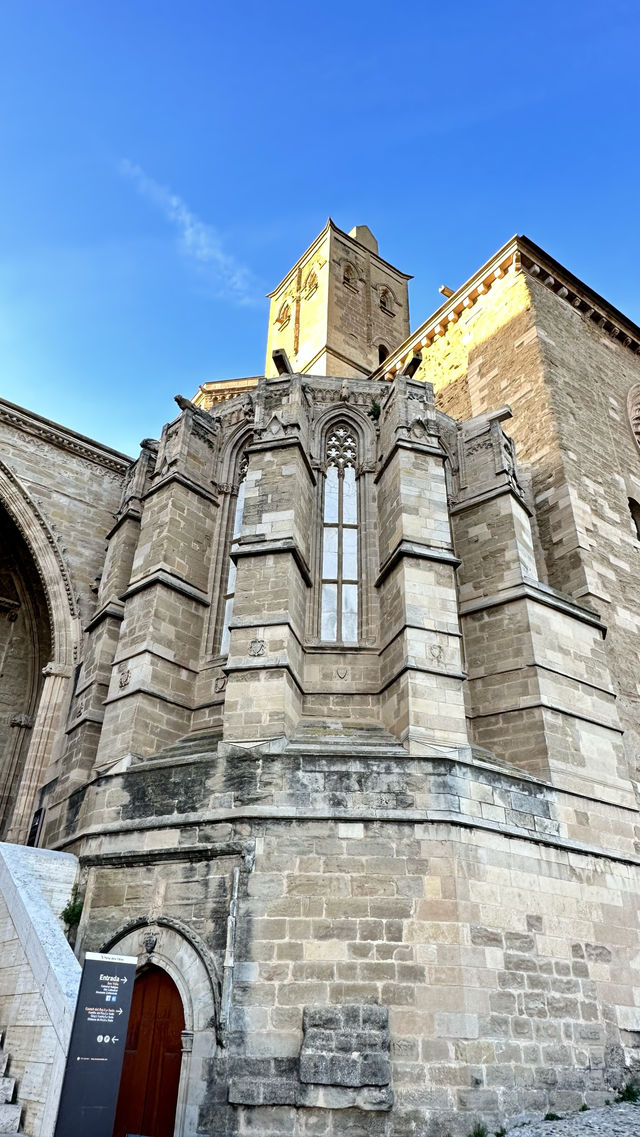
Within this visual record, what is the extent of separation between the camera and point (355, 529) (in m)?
10.8

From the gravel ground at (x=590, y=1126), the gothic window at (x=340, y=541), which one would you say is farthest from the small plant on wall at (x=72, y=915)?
the gravel ground at (x=590, y=1126)

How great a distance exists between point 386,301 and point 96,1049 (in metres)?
21.6

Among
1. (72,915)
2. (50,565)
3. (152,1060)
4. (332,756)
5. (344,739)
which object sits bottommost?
(152,1060)

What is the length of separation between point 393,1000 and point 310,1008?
2.36 feet

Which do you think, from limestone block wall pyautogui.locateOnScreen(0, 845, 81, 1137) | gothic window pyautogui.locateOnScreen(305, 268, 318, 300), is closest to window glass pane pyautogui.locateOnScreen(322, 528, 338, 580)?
limestone block wall pyautogui.locateOnScreen(0, 845, 81, 1137)

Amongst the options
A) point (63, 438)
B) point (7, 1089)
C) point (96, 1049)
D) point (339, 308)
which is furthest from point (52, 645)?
point (339, 308)

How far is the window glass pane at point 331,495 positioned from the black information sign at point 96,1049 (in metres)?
6.55

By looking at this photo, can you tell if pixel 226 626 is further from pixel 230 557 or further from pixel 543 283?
pixel 543 283

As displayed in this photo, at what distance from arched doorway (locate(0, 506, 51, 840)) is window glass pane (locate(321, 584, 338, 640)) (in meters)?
6.39

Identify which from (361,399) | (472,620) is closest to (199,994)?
(472,620)

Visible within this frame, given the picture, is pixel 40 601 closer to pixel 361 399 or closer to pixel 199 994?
pixel 361 399

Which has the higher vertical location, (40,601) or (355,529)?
(40,601)

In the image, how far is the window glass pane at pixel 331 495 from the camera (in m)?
10.9

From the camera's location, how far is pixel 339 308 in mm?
21500
